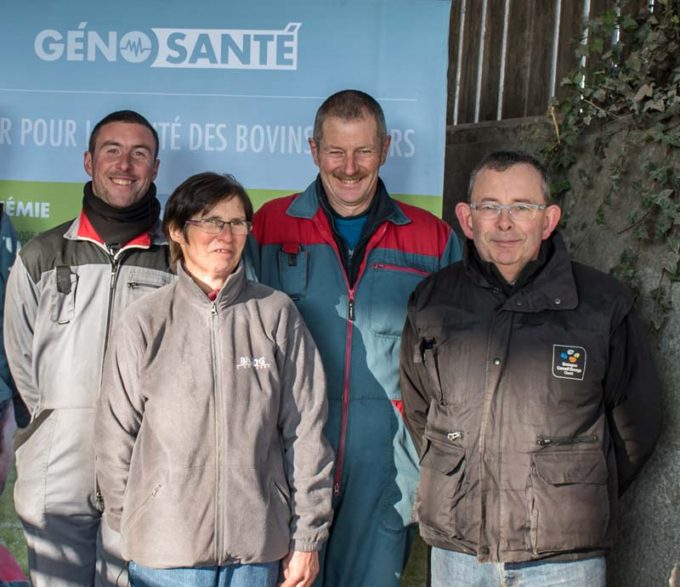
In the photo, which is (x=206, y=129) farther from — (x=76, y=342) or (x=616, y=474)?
(x=616, y=474)

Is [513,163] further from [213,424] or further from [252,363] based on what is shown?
[213,424]

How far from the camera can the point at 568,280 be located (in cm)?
267

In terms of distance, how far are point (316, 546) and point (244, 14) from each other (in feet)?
7.27

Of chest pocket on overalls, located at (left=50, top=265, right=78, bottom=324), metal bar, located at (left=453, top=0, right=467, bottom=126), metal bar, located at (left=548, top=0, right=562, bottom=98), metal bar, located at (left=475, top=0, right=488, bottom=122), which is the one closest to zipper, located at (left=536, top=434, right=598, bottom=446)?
chest pocket on overalls, located at (left=50, top=265, right=78, bottom=324)

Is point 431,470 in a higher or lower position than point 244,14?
lower

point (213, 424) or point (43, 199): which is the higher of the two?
point (43, 199)

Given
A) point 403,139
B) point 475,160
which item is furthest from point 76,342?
point 475,160

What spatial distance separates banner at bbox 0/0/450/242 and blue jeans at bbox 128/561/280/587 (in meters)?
1.72

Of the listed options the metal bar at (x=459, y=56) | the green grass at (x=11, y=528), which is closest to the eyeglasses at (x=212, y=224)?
the green grass at (x=11, y=528)

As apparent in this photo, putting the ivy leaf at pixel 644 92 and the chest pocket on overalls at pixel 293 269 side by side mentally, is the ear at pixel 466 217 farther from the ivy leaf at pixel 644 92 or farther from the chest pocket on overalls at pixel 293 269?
the ivy leaf at pixel 644 92

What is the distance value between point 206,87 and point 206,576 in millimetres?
2089

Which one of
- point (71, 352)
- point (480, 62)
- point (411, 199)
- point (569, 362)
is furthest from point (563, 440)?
point (480, 62)

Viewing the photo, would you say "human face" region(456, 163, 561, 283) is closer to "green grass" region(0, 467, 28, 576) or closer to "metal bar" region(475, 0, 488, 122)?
"metal bar" region(475, 0, 488, 122)

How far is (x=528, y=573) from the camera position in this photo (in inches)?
102
